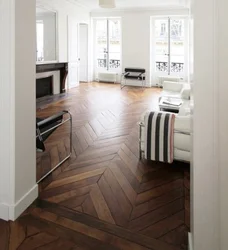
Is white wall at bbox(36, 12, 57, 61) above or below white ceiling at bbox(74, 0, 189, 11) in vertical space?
below

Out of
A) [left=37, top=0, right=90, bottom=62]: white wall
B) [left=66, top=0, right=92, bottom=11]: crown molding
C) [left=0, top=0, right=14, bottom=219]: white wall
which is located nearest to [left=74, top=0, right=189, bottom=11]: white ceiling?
[left=66, top=0, right=92, bottom=11]: crown molding

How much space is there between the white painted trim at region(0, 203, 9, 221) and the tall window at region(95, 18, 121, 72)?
9.54 meters

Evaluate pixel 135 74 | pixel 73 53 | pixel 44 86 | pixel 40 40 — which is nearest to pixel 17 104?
pixel 44 86

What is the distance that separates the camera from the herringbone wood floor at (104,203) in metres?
1.79

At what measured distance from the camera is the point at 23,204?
2086 millimetres

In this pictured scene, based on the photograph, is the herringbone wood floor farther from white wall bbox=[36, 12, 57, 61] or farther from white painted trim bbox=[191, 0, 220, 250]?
white wall bbox=[36, 12, 57, 61]

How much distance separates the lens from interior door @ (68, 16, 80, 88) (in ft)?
29.7

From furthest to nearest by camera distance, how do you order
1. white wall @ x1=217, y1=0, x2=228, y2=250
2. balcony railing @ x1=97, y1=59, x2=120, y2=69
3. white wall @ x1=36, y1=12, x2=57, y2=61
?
balcony railing @ x1=97, y1=59, x2=120, y2=69 < white wall @ x1=36, y1=12, x2=57, y2=61 < white wall @ x1=217, y1=0, x2=228, y2=250

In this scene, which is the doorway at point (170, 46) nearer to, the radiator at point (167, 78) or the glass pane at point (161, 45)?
the glass pane at point (161, 45)

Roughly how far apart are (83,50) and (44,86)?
3.89m

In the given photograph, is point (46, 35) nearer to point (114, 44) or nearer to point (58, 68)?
point (58, 68)

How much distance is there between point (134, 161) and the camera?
3.21 m

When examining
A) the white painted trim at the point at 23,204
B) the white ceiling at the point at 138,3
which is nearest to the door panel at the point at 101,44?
the white ceiling at the point at 138,3

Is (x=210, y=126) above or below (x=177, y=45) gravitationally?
below
